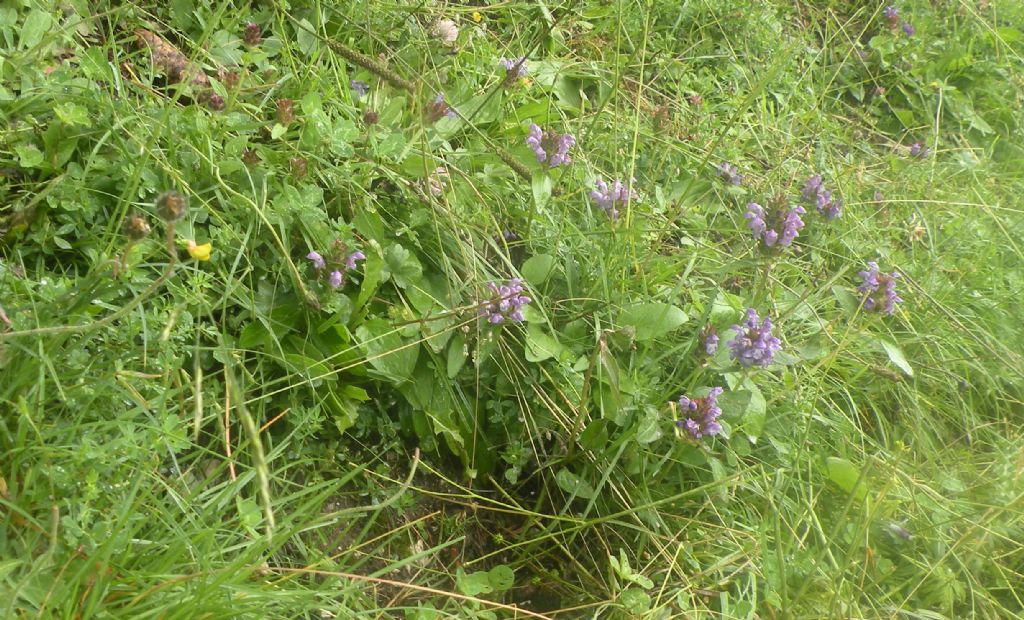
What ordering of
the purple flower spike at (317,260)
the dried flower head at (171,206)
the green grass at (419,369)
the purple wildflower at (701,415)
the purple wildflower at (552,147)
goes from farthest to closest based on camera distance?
the purple wildflower at (552,147)
the purple wildflower at (701,415)
the purple flower spike at (317,260)
the green grass at (419,369)
the dried flower head at (171,206)

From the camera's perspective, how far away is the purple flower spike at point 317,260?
1.69m

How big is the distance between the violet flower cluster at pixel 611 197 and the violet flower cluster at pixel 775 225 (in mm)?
315

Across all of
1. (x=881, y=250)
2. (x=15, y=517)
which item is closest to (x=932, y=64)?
(x=881, y=250)

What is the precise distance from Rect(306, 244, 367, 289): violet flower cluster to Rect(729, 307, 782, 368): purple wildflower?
0.77 meters

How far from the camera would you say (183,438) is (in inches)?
54.6

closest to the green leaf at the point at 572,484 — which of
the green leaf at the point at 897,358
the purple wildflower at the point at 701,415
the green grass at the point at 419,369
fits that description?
the green grass at the point at 419,369

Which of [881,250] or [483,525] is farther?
[881,250]

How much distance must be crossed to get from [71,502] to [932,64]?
3.58m

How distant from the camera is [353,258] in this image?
1.74 metres

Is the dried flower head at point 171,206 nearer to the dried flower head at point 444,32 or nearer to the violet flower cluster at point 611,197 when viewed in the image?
Result: the violet flower cluster at point 611,197

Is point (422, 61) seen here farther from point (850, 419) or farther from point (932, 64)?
point (932, 64)

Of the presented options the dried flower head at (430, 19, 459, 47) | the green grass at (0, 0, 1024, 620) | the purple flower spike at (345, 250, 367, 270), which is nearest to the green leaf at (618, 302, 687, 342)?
the green grass at (0, 0, 1024, 620)

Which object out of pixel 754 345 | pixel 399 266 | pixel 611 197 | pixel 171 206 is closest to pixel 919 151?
pixel 611 197

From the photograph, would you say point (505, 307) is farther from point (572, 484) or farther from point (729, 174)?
point (729, 174)
